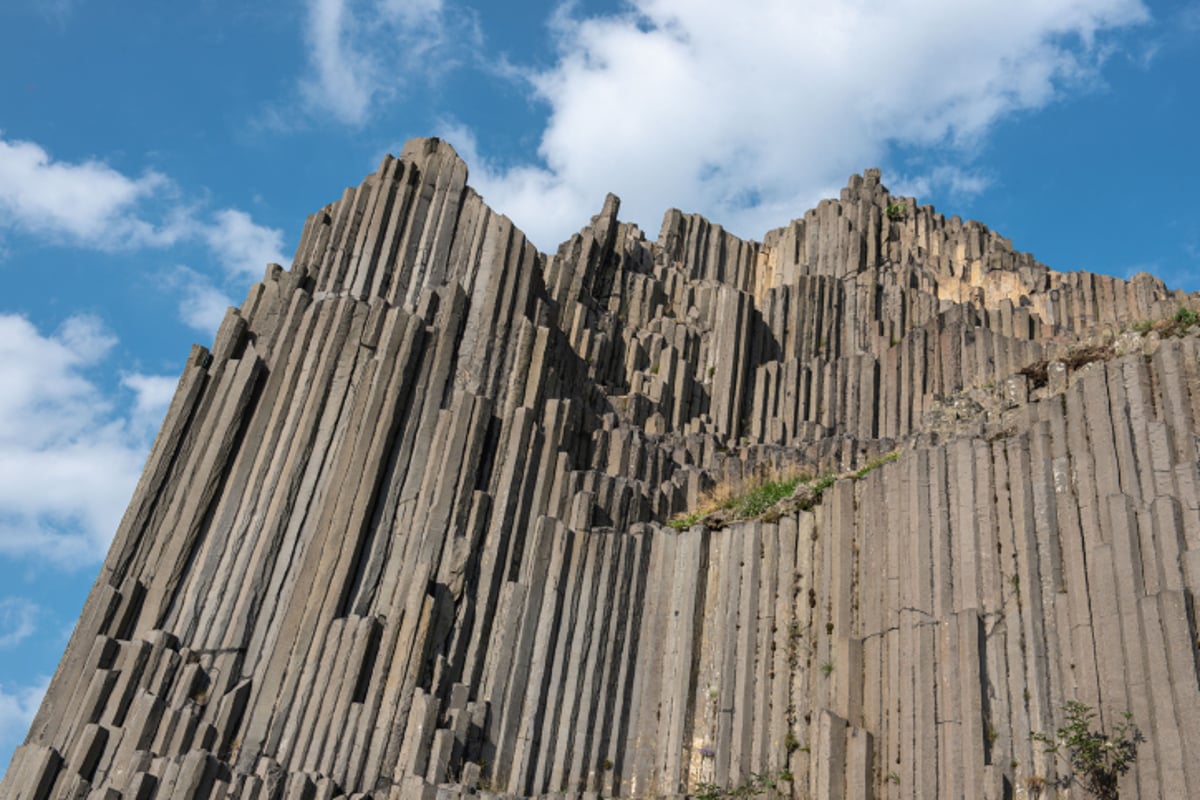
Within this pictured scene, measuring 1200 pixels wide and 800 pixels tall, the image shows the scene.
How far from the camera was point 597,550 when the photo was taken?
69.8 feet

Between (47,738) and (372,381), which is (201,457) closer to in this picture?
(372,381)

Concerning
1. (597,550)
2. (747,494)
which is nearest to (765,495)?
(747,494)

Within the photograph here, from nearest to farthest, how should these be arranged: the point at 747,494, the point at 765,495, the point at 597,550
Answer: the point at 597,550, the point at 765,495, the point at 747,494

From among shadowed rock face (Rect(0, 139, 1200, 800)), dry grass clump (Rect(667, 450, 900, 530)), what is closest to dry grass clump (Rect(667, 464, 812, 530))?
dry grass clump (Rect(667, 450, 900, 530))

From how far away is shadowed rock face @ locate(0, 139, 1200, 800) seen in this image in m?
15.7

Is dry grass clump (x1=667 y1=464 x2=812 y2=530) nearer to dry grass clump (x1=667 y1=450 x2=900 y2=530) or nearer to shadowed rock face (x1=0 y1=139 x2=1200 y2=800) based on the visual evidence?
dry grass clump (x1=667 y1=450 x2=900 y2=530)

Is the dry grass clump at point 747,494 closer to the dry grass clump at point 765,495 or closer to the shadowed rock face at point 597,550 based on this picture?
the dry grass clump at point 765,495

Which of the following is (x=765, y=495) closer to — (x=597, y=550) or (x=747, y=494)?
(x=747, y=494)

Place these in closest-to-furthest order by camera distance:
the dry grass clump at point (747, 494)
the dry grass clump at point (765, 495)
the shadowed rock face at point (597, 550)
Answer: the shadowed rock face at point (597, 550)
the dry grass clump at point (765, 495)
the dry grass clump at point (747, 494)

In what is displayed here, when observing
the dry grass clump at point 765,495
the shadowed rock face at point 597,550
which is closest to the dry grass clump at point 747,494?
the dry grass clump at point 765,495

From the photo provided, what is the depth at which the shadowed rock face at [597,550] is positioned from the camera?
15.7 m

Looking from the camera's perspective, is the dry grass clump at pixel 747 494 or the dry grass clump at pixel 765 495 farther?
the dry grass clump at pixel 747 494

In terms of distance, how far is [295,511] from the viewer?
874 inches

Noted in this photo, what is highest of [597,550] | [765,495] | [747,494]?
[747,494]
